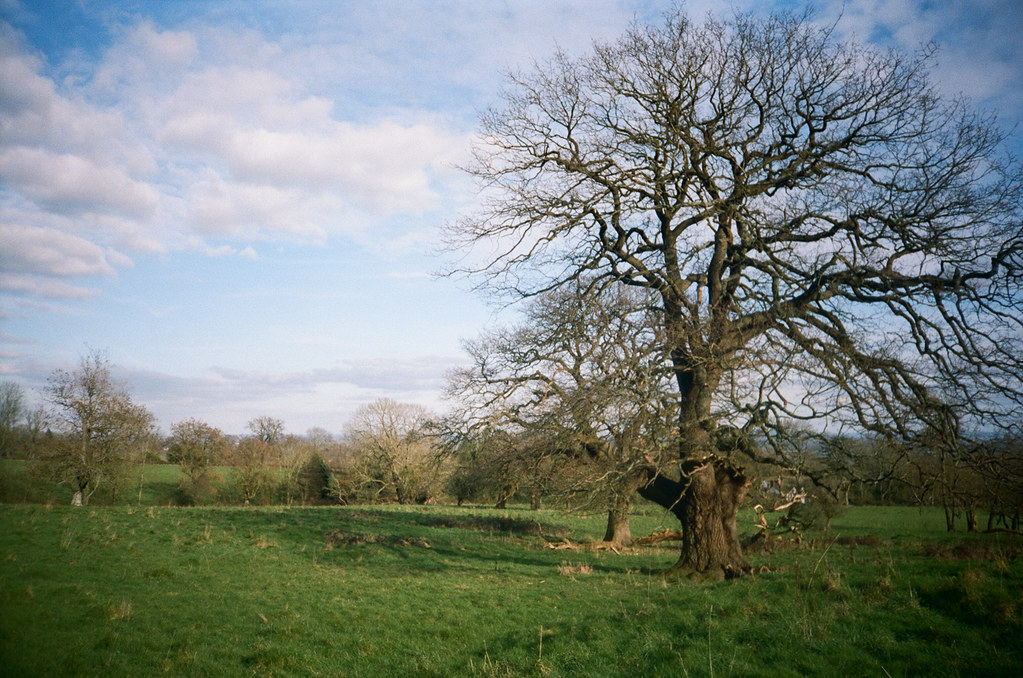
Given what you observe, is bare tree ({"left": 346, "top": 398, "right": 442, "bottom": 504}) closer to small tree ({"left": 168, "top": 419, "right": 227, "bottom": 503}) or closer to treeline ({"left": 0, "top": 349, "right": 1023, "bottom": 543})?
small tree ({"left": 168, "top": 419, "right": 227, "bottom": 503})

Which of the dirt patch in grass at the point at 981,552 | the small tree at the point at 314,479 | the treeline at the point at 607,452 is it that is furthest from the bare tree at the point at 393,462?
the dirt patch in grass at the point at 981,552

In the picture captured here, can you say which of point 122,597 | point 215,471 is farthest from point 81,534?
point 215,471

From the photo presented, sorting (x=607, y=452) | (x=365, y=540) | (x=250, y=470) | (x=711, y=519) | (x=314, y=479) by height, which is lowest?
(x=314, y=479)

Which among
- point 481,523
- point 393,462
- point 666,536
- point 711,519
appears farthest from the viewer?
point 393,462

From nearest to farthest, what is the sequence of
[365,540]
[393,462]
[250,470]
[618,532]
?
1. [365,540]
2. [618,532]
3. [250,470]
4. [393,462]

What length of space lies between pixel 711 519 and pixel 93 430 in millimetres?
31532

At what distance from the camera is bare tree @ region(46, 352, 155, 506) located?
28016mm

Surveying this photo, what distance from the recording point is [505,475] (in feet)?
A: 50.7

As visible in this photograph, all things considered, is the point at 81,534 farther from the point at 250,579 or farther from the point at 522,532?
the point at 522,532

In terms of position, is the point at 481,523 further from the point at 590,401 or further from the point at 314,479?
the point at 314,479

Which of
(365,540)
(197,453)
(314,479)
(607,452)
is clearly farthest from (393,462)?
(607,452)

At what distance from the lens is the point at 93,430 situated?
29.8 m

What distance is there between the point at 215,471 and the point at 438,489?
16806 millimetres

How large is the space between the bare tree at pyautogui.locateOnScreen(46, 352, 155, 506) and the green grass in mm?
16460
